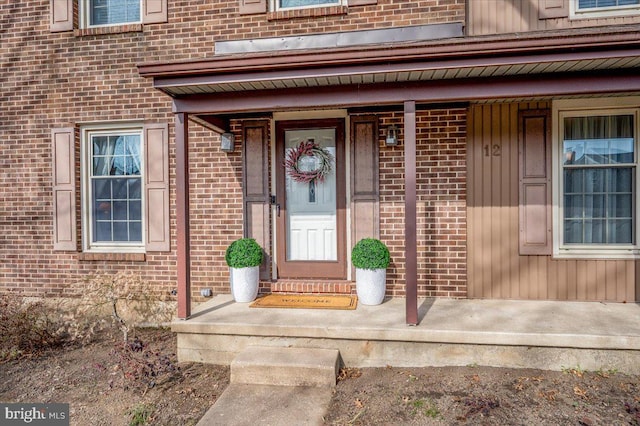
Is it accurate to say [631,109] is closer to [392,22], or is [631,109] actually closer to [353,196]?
[392,22]

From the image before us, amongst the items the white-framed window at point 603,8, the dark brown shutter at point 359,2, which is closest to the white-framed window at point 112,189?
the dark brown shutter at point 359,2

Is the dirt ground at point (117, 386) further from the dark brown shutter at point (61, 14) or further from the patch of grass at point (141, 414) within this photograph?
the dark brown shutter at point (61, 14)

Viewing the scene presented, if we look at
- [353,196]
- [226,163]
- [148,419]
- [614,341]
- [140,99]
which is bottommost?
[148,419]

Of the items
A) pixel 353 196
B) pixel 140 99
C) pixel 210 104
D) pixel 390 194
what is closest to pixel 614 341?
pixel 390 194

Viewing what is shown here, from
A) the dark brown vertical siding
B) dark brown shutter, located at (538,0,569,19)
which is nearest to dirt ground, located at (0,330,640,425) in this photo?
the dark brown vertical siding

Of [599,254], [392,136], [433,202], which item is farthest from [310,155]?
[599,254]

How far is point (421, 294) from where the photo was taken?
15.5 feet

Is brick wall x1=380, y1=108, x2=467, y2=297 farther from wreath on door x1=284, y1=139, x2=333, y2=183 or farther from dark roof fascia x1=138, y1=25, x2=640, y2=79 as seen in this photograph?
dark roof fascia x1=138, y1=25, x2=640, y2=79

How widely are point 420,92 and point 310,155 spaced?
5.59 ft

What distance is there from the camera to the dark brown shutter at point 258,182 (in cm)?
494

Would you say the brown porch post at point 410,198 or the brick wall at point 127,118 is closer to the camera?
the brown porch post at point 410,198

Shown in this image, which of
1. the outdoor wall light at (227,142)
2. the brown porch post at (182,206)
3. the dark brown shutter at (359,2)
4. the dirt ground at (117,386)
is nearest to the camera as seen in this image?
the dirt ground at (117,386)

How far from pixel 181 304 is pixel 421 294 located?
9.09 ft

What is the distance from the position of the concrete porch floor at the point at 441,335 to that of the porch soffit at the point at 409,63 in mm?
2318
